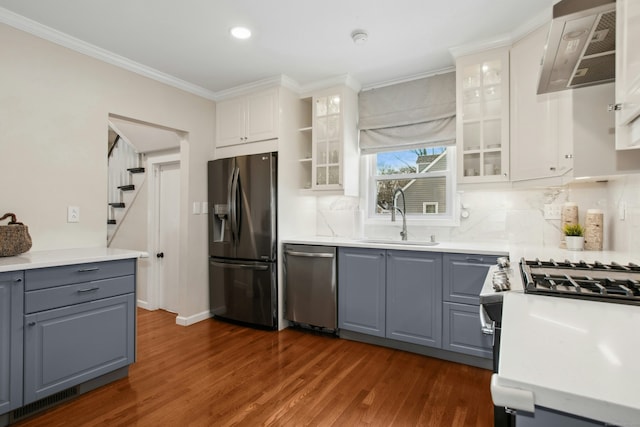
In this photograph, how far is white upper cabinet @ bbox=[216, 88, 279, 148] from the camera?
133 inches

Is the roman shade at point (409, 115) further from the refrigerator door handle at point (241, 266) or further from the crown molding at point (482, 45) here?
the refrigerator door handle at point (241, 266)

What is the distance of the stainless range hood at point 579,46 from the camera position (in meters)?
1.04

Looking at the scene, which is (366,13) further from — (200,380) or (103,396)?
(103,396)

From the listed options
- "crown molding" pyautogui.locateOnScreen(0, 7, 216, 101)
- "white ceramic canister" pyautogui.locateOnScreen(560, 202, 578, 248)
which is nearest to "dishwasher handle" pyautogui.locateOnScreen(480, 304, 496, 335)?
"white ceramic canister" pyautogui.locateOnScreen(560, 202, 578, 248)

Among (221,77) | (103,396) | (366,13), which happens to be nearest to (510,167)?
(366,13)

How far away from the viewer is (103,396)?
6.94ft

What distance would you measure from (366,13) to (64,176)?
258cm

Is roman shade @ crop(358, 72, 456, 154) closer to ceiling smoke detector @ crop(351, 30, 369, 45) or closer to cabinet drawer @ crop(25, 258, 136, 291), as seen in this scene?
ceiling smoke detector @ crop(351, 30, 369, 45)

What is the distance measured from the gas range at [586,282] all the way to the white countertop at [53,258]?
238cm

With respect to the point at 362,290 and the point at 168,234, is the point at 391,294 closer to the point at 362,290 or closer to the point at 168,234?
the point at 362,290

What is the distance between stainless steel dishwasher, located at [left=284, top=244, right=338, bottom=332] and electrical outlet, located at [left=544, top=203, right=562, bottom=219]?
1.82m

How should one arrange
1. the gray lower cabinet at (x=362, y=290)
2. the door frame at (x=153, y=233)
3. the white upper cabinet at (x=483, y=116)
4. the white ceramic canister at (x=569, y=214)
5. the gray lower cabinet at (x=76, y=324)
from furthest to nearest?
1. the door frame at (x=153, y=233)
2. the gray lower cabinet at (x=362, y=290)
3. the white upper cabinet at (x=483, y=116)
4. the white ceramic canister at (x=569, y=214)
5. the gray lower cabinet at (x=76, y=324)

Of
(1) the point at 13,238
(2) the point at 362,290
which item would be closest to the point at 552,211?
(2) the point at 362,290

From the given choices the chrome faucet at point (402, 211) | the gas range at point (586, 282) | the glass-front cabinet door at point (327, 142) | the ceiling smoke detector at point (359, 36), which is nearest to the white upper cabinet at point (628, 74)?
the gas range at point (586, 282)
